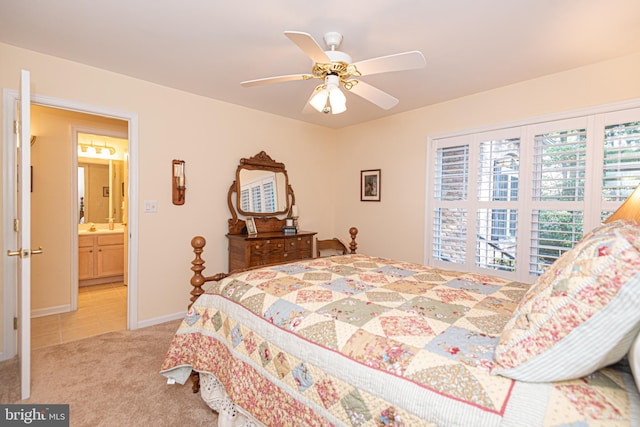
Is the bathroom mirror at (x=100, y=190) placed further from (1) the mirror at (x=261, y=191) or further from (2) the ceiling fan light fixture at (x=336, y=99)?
(2) the ceiling fan light fixture at (x=336, y=99)

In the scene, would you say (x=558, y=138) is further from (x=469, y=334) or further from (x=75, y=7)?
(x=75, y=7)

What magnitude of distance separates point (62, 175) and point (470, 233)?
476 cm

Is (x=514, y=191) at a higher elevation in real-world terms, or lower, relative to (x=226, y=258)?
higher

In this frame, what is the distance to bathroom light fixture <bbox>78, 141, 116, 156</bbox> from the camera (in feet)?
15.8

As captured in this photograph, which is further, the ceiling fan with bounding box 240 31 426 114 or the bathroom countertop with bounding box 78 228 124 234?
the bathroom countertop with bounding box 78 228 124 234

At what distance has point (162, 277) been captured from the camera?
3225 mm

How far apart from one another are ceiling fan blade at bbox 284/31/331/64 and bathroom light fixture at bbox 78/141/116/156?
Result: 4760 millimetres

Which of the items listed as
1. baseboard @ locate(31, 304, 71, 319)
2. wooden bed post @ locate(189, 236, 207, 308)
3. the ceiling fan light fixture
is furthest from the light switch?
the ceiling fan light fixture

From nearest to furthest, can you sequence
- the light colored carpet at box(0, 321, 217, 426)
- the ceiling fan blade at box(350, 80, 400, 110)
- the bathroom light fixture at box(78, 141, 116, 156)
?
the light colored carpet at box(0, 321, 217, 426) < the ceiling fan blade at box(350, 80, 400, 110) < the bathroom light fixture at box(78, 141, 116, 156)

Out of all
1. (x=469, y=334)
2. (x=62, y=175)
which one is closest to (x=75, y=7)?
(x=62, y=175)

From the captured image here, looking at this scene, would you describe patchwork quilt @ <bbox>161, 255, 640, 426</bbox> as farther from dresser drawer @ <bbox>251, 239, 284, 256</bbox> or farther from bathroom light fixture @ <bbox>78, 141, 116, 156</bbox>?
bathroom light fixture @ <bbox>78, 141, 116, 156</bbox>

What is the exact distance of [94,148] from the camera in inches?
194

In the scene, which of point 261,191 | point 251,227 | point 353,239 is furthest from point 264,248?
point 353,239

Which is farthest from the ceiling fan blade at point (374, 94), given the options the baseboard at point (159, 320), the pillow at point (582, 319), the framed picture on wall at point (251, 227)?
the baseboard at point (159, 320)
